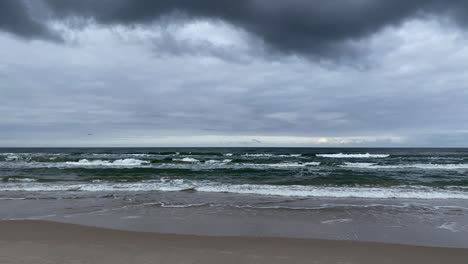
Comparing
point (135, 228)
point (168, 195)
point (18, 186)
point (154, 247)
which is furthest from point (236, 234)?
point (18, 186)

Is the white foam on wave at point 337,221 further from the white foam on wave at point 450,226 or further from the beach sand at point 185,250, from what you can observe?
the white foam on wave at point 450,226

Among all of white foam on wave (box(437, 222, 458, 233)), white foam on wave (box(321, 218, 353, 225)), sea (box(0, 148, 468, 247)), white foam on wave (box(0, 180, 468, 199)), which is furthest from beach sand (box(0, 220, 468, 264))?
white foam on wave (box(0, 180, 468, 199))

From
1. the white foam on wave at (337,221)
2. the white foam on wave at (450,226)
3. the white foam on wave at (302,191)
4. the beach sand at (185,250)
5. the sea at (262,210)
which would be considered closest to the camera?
the beach sand at (185,250)

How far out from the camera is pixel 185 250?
5.21m

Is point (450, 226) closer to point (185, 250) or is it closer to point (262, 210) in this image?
point (262, 210)

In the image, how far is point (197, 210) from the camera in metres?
8.99

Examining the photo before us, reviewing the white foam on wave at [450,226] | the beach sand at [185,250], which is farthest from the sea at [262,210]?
the beach sand at [185,250]

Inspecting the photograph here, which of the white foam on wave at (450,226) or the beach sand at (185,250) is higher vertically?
the beach sand at (185,250)

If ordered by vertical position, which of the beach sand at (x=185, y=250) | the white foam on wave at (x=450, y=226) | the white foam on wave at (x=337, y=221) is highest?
the beach sand at (x=185, y=250)

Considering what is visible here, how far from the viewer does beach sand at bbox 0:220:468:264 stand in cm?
470

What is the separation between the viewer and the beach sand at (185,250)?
4.70 meters

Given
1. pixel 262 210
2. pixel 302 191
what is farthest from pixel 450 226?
pixel 302 191

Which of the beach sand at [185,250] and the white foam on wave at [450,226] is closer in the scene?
the beach sand at [185,250]

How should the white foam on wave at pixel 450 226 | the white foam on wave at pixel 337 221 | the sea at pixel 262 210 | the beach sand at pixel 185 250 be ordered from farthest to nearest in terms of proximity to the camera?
the white foam on wave at pixel 337 221
the white foam on wave at pixel 450 226
the sea at pixel 262 210
the beach sand at pixel 185 250
